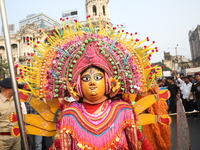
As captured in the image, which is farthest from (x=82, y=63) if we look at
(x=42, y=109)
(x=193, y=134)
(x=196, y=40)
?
(x=196, y=40)

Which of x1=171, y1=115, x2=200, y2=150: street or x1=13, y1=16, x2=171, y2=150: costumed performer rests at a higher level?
x1=13, y1=16, x2=171, y2=150: costumed performer

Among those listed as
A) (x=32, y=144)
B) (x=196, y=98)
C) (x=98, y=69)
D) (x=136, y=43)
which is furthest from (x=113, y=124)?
(x=196, y=98)

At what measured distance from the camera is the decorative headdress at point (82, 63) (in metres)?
2.14

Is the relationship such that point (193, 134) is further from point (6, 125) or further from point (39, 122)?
point (6, 125)

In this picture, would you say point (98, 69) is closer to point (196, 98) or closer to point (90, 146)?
point (90, 146)

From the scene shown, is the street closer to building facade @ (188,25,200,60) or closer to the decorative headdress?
the decorative headdress

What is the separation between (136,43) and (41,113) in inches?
57.8

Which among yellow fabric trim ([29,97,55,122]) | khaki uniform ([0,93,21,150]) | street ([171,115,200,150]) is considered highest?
yellow fabric trim ([29,97,55,122])

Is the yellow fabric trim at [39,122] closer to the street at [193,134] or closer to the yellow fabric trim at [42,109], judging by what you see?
the yellow fabric trim at [42,109]

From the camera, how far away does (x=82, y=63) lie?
2104 millimetres

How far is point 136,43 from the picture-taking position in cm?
237

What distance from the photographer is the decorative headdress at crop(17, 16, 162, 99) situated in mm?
2143

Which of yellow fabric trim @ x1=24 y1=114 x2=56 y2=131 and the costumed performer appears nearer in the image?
the costumed performer

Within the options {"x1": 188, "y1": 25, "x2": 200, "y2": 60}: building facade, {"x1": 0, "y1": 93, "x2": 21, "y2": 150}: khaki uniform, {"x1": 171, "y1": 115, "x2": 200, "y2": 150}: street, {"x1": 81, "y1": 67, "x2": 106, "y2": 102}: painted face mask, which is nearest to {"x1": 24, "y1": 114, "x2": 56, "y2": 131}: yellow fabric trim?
{"x1": 81, "y1": 67, "x2": 106, "y2": 102}: painted face mask
